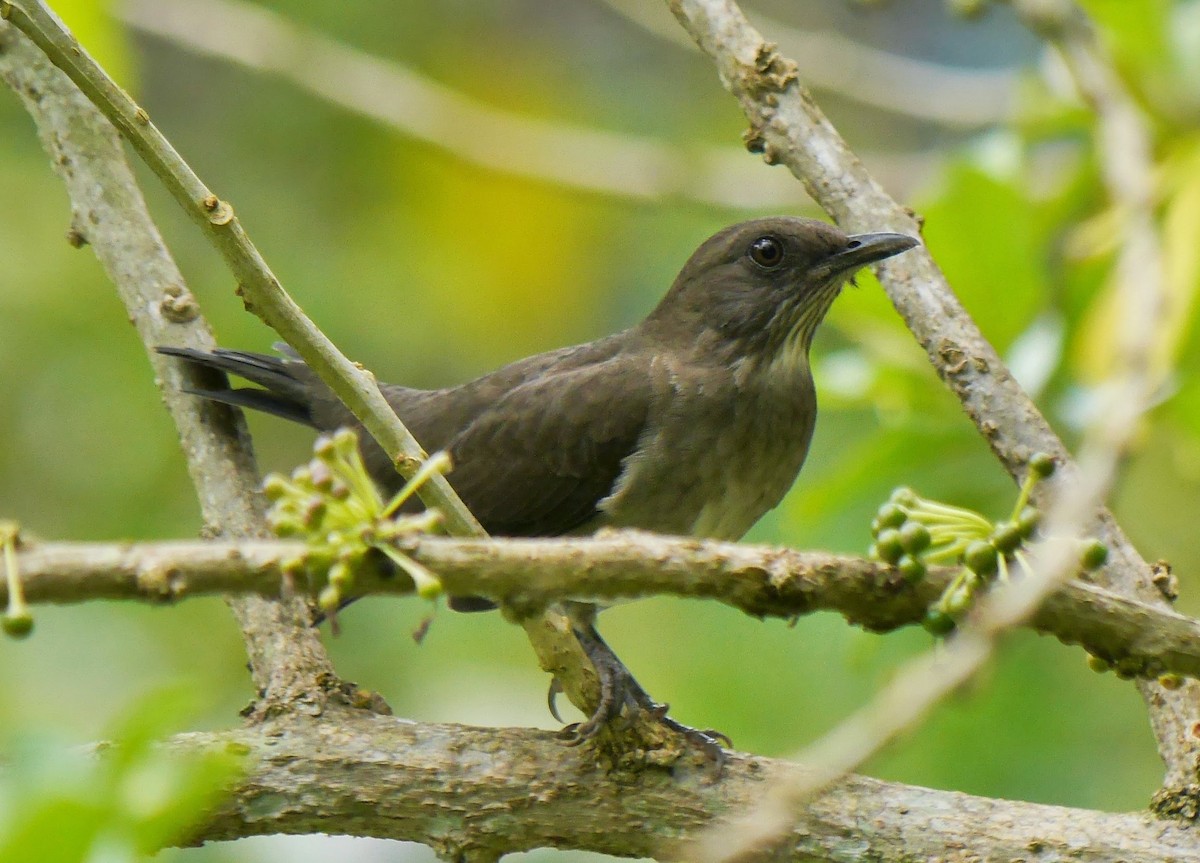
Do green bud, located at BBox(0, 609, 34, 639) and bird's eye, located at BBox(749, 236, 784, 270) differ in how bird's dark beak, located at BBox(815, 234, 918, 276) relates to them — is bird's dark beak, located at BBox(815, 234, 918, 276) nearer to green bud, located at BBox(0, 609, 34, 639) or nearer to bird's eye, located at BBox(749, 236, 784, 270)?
bird's eye, located at BBox(749, 236, 784, 270)

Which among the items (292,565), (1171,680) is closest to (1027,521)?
(1171,680)

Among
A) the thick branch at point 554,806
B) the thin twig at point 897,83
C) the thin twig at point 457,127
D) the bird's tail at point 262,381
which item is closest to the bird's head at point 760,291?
the thin twig at point 457,127

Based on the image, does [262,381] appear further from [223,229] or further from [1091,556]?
[1091,556]

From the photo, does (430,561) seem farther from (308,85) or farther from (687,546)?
(308,85)

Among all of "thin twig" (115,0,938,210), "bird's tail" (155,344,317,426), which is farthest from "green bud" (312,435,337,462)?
"thin twig" (115,0,938,210)

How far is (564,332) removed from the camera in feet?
28.8

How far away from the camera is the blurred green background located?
4.61 meters

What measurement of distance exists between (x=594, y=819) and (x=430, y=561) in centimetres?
154

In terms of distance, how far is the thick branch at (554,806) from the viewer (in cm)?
316

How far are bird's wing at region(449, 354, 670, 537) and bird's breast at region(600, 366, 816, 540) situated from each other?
2.8 inches

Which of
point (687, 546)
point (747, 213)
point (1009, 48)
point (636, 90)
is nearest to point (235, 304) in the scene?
point (747, 213)

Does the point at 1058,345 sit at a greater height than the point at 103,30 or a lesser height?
lesser

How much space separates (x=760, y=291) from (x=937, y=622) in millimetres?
2727

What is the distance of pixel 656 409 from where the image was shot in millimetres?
4703
